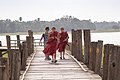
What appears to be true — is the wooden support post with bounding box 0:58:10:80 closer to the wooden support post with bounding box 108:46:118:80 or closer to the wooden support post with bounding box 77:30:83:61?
the wooden support post with bounding box 108:46:118:80

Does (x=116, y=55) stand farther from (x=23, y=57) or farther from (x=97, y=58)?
(x=23, y=57)

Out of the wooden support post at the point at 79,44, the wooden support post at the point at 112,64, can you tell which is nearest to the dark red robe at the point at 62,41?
the wooden support post at the point at 79,44

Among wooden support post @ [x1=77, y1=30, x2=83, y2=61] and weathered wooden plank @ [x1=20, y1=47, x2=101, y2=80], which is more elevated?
wooden support post @ [x1=77, y1=30, x2=83, y2=61]

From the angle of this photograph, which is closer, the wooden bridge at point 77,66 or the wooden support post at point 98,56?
the wooden bridge at point 77,66

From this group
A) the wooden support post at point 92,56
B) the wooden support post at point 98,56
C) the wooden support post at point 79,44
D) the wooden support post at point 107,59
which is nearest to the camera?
the wooden support post at point 107,59

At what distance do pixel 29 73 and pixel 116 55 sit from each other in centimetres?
473

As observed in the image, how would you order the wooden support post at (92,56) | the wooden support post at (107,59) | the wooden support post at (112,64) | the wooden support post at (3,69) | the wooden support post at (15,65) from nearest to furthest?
1. the wooden support post at (3,69)
2. the wooden support post at (112,64)
3. the wooden support post at (107,59)
4. the wooden support post at (15,65)
5. the wooden support post at (92,56)

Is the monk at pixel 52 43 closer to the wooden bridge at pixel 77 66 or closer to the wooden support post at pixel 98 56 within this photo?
the wooden bridge at pixel 77 66

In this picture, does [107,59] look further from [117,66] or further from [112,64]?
[117,66]

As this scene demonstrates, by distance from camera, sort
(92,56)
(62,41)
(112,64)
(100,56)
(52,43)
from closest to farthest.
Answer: (112,64)
(100,56)
(92,56)
(52,43)
(62,41)

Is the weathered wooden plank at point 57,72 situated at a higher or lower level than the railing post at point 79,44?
lower

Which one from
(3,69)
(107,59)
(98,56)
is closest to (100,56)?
(98,56)

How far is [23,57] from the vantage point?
14.9m

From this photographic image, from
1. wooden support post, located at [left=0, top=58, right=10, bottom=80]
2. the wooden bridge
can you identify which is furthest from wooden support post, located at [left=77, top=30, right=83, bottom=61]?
wooden support post, located at [left=0, top=58, right=10, bottom=80]
